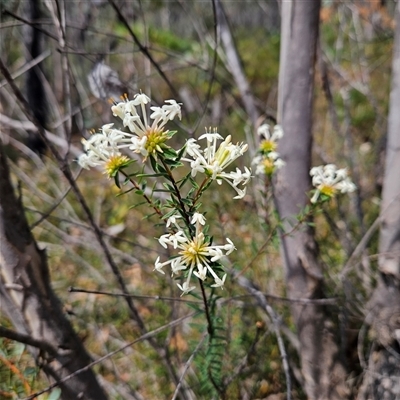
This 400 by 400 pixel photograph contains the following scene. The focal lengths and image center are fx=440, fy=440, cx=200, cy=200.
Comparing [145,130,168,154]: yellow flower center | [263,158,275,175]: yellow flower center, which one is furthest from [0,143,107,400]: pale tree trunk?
[263,158,275,175]: yellow flower center

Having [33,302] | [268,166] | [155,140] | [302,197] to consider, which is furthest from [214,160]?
[302,197]

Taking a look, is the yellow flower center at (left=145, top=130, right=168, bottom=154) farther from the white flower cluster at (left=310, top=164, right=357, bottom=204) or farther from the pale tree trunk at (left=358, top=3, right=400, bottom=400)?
the pale tree trunk at (left=358, top=3, right=400, bottom=400)

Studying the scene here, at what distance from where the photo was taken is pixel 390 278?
1.27 m

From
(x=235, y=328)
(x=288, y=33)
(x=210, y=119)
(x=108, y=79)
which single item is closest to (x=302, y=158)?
(x=288, y=33)

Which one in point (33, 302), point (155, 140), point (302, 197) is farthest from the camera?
point (302, 197)

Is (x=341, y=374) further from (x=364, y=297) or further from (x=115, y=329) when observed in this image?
(x=115, y=329)

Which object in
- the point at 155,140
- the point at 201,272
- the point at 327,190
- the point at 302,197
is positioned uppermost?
the point at 302,197

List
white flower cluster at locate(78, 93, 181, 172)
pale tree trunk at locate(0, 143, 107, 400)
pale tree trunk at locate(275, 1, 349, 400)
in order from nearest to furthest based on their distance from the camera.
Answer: white flower cluster at locate(78, 93, 181, 172) → pale tree trunk at locate(0, 143, 107, 400) → pale tree trunk at locate(275, 1, 349, 400)

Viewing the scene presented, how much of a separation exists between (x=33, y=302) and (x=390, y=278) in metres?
0.97

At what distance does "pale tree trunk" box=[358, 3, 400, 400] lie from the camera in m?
1.22

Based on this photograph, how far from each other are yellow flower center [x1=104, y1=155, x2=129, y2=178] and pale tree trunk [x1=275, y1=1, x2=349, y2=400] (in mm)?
572

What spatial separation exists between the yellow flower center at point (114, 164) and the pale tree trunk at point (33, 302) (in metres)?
0.29

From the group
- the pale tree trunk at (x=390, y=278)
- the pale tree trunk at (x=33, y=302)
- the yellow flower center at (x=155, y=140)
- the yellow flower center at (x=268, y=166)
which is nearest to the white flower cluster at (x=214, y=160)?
the yellow flower center at (x=155, y=140)

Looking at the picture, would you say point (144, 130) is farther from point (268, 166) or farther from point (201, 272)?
point (268, 166)
